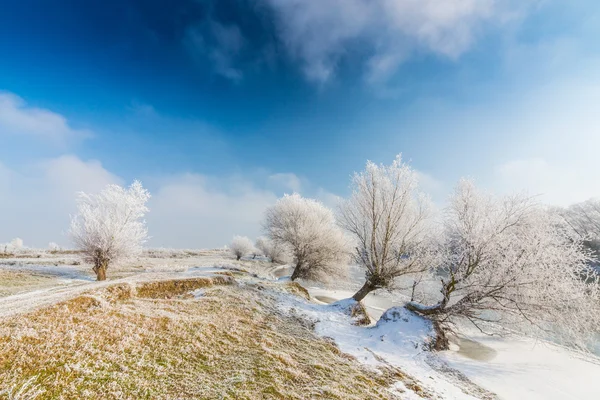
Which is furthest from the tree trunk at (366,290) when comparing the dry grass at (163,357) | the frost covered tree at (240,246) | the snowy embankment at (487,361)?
the frost covered tree at (240,246)

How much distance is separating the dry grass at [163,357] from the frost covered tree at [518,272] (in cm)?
705

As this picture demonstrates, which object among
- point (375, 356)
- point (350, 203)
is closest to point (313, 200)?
point (350, 203)

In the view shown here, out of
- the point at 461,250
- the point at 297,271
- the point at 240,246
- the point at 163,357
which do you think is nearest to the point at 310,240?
the point at 297,271

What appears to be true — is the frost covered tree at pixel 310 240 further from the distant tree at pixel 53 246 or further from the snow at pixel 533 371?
the distant tree at pixel 53 246

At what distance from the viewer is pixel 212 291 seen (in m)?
12.8

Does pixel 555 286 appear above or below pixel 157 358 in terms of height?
above

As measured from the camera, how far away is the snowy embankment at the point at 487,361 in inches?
371

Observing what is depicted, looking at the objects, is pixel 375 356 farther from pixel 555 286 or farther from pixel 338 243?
pixel 338 243

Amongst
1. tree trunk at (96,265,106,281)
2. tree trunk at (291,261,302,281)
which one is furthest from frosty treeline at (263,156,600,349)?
tree trunk at (96,265,106,281)

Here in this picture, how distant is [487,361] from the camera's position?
12.5 meters

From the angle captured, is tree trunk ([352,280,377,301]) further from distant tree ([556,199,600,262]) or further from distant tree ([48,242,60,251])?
distant tree ([48,242,60,251])

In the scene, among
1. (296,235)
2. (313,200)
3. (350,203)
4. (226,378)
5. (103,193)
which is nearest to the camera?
(226,378)

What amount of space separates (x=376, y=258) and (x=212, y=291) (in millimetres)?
9451

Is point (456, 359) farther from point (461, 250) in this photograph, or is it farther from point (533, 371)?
point (461, 250)
